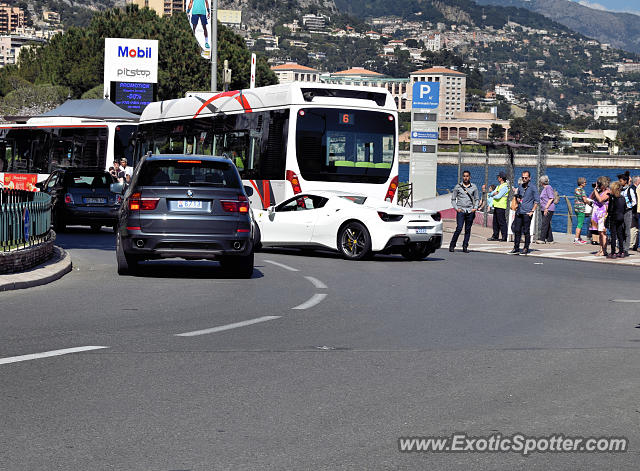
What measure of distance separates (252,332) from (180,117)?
21.1m

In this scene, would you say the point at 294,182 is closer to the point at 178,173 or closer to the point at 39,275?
the point at 178,173

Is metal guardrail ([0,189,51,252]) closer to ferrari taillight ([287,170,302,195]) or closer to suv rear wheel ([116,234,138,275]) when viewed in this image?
suv rear wheel ([116,234,138,275])

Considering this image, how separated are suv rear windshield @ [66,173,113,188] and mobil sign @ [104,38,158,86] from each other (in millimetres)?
30880

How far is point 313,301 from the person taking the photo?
532 inches

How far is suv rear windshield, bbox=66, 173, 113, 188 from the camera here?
2856 centimetres

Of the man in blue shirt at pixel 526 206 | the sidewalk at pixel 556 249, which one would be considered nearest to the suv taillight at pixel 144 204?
the man in blue shirt at pixel 526 206

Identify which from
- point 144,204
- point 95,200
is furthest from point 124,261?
point 95,200

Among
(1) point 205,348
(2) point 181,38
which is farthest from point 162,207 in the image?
(2) point 181,38

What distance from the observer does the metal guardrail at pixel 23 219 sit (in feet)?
50.2

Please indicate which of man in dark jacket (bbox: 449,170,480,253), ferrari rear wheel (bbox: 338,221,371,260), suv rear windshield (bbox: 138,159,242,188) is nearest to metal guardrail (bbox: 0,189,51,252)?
suv rear windshield (bbox: 138,159,242,188)

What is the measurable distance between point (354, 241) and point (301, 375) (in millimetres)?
13071

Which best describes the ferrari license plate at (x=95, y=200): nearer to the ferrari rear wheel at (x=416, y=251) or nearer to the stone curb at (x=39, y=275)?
the ferrari rear wheel at (x=416, y=251)

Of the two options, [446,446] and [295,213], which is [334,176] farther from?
[446,446]

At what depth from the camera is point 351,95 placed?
24578 mm
